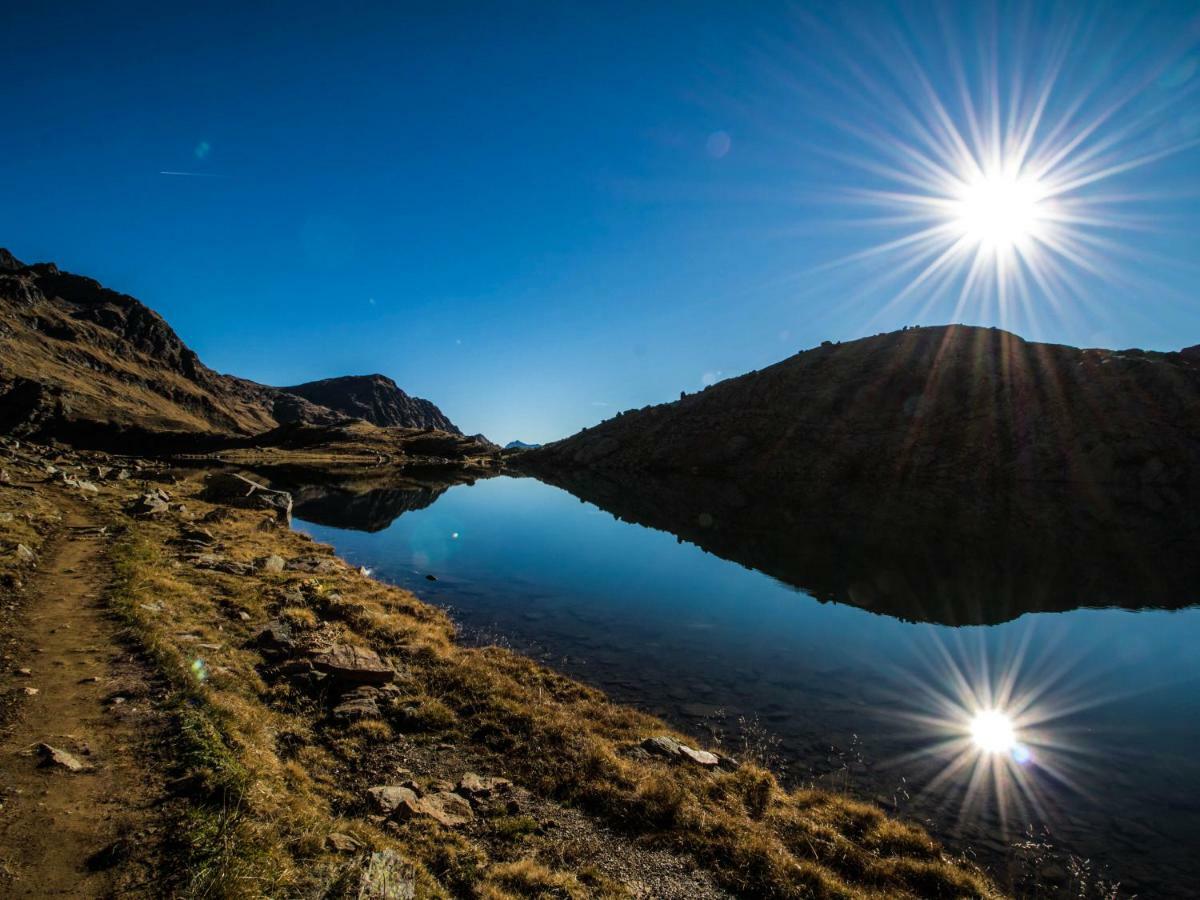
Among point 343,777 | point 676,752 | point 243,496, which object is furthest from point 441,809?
point 243,496

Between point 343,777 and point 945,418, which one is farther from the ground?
point 945,418

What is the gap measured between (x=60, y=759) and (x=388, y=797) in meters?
5.01

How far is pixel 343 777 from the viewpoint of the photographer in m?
10.2

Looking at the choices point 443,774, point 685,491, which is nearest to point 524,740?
point 443,774

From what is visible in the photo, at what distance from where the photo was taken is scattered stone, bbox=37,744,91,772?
7.80m

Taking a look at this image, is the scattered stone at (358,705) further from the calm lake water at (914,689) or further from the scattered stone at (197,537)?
the scattered stone at (197,537)

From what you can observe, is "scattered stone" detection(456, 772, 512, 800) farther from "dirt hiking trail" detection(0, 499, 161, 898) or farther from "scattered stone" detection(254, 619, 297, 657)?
"scattered stone" detection(254, 619, 297, 657)

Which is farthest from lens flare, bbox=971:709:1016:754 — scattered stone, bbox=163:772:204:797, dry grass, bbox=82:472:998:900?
scattered stone, bbox=163:772:204:797

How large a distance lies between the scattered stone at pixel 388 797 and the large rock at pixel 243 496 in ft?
124

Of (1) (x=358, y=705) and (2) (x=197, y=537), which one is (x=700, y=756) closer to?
(1) (x=358, y=705)

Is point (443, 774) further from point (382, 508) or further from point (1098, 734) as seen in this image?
point (382, 508)

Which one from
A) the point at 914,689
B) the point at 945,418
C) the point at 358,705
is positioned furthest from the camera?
the point at 945,418

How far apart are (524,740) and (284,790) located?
17.8ft

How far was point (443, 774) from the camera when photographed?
10.9m
